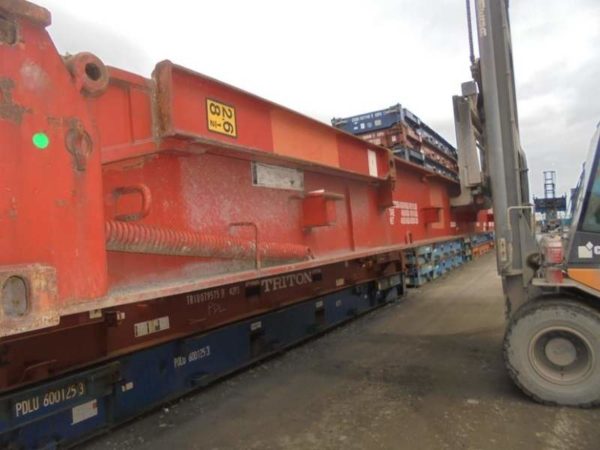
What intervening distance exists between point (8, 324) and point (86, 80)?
116 cm

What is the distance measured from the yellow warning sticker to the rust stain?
56.6 inches

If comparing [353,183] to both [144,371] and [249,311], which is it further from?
[144,371]

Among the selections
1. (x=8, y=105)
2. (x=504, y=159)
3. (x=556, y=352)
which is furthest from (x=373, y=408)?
(x=8, y=105)

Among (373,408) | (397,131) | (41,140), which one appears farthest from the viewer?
(397,131)

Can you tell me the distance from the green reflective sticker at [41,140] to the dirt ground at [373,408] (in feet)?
8.28

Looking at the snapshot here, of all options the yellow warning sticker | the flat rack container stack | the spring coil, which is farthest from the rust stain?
the flat rack container stack

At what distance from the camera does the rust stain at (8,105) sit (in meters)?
1.98

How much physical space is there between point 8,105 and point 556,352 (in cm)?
413

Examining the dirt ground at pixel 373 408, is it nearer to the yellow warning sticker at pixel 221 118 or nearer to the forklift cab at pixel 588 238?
the forklift cab at pixel 588 238

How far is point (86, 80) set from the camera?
7.62 feet

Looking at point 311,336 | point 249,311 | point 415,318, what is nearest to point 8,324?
point 249,311

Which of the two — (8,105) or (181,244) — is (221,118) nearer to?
(181,244)

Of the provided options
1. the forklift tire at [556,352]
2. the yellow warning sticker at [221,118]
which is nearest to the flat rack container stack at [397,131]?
the forklift tire at [556,352]

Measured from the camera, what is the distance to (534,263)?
14.7 feet
